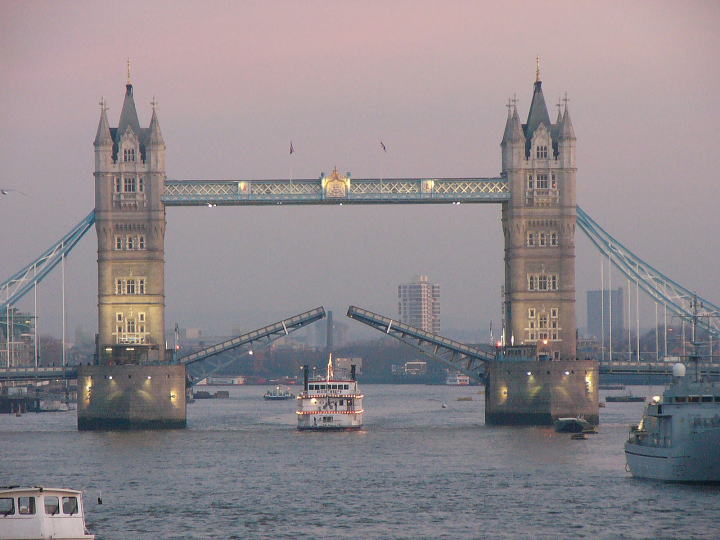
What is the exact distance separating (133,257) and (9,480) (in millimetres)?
43945

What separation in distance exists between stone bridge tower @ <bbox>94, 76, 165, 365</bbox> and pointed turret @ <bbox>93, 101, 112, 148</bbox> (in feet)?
0.78

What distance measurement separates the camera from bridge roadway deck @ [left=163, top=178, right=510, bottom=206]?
4904 inches

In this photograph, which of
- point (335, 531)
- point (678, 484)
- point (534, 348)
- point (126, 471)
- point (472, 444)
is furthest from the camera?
point (534, 348)

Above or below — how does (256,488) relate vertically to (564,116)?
below

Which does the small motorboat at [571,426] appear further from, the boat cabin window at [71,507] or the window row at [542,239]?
the boat cabin window at [71,507]

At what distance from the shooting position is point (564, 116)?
128m

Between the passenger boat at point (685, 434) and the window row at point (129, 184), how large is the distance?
2183 inches

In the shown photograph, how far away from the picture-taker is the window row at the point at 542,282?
126 metres

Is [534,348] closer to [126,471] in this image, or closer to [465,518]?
[126,471]

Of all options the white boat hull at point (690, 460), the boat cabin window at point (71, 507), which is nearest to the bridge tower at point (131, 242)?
the white boat hull at point (690, 460)

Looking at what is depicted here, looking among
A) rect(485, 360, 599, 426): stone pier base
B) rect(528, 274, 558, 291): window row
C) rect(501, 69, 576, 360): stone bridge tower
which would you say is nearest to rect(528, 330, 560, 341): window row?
rect(501, 69, 576, 360): stone bridge tower

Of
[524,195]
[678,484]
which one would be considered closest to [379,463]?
[678,484]

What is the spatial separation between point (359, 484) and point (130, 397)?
134ft

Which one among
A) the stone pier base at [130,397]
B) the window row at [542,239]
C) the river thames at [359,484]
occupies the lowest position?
the river thames at [359,484]
